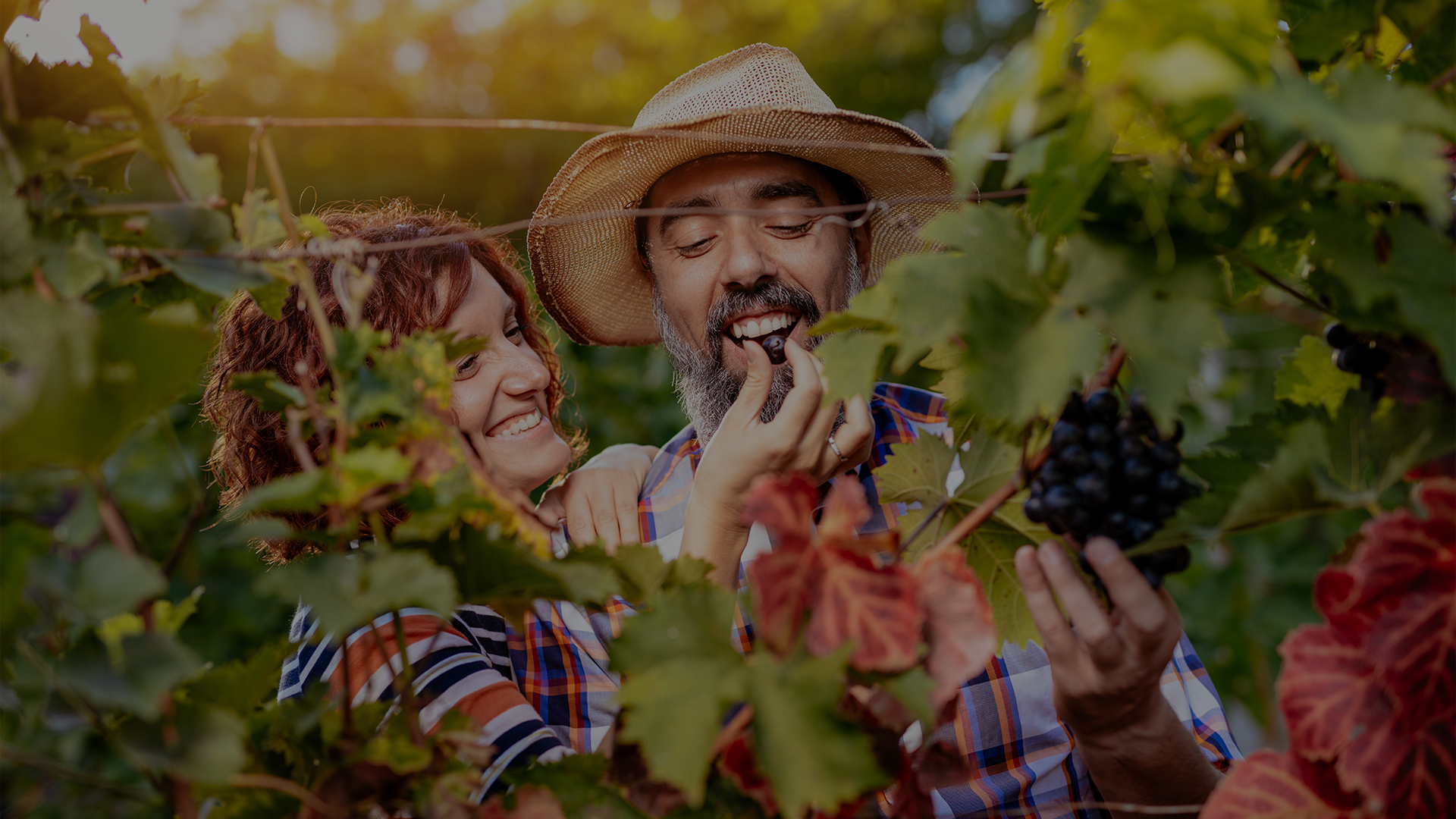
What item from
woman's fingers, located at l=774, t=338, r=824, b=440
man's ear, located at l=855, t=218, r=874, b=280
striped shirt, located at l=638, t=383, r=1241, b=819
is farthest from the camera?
man's ear, located at l=855, t=218, r=874, b=280

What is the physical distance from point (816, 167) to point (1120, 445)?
4.83 ft

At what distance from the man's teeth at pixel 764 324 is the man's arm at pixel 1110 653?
118cm

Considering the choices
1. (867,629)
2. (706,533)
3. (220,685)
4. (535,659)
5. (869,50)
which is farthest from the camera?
(869,50)

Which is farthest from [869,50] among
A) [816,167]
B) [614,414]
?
[816,167]

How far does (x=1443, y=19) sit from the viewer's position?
738 mm

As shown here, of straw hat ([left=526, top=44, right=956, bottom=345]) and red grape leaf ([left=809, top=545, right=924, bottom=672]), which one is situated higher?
straw hat ([left=526, top=44, right=956, bottom=345])

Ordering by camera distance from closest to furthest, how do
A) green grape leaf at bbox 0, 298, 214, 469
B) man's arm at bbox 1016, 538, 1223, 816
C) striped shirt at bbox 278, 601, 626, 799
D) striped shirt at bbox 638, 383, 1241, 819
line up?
green grape leaf at bbox 0, 298, 214, 469 → man's arm at bbox 1016, 538, 1223, 816 → striped shirt at bbox 278, 601, 626, 799 → striped shirt at bbox 638, 383, 1241, 819

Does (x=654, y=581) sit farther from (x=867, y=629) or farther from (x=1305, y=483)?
(x=1305, y=483)

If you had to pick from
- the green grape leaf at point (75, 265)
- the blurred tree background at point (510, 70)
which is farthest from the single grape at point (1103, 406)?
the blurred tree background at point (510, 70)

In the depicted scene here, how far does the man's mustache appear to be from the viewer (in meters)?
1.99

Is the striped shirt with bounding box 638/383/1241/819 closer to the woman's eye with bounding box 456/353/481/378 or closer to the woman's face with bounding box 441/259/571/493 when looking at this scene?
the woman's face with bounding box 441/259/571/493

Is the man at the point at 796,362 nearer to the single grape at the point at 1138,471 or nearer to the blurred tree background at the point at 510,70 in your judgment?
the single grape at the point at 1138,471

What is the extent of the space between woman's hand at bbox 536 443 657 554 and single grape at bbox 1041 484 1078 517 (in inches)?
42.3

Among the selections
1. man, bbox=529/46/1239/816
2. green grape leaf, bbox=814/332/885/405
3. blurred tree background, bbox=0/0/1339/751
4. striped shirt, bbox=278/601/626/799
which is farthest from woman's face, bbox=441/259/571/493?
blurred tree background, bbox=0/0/1339/751
